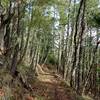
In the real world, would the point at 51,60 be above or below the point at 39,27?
below

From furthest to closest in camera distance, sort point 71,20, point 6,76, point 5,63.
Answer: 1. point 71,20
2. point 5,63
3. point 6,76

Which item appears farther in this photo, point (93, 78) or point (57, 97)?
point (93, 78)

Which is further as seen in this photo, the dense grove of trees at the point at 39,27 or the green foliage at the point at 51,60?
the green foliage at the point at 51,60

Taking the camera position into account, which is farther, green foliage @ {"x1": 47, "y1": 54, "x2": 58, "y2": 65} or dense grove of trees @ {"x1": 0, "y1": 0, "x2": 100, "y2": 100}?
green foliage @ {"x1": 47, "y1": 54, "x2": 58, "y2": 65}

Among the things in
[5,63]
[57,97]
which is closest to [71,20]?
[57,97]

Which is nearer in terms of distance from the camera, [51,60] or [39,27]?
[39,27]

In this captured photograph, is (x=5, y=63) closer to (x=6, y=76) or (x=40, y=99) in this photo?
(x=6, y=76)

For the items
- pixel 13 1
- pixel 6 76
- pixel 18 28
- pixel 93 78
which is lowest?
pixel 93 78

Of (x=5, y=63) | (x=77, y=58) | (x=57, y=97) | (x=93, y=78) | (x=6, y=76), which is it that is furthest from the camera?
(x=93, y=78)

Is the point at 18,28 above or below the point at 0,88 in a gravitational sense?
above

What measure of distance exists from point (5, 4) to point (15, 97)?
7751mm

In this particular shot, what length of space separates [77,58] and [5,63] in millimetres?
5449

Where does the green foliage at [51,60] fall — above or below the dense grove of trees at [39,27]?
below

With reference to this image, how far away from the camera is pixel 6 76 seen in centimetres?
1195
